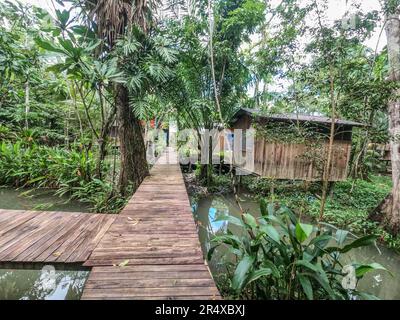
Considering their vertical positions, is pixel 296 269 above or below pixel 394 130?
below

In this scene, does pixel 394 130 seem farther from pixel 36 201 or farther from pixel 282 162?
pixel 36 201

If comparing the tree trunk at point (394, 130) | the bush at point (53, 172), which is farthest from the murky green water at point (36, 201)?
the tree trunk at point (394, 130)

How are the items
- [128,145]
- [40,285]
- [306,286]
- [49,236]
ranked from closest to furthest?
[306,286] < [49,236] < [40,285] < [128,145]

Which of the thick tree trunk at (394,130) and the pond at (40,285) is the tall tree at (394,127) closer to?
the thick tree trunk at (394,130)

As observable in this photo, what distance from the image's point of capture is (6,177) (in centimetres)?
601

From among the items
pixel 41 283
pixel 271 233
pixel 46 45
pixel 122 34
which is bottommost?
pixel 41 283

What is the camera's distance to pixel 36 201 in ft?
17.1

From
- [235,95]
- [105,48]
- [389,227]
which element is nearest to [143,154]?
[105,48]

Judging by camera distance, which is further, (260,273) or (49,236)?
(49,236)

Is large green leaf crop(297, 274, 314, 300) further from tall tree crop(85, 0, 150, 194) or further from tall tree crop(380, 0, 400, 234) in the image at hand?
tall tree crop(380, 0, 400, 234)

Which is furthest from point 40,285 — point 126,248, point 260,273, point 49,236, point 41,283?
point 260,273

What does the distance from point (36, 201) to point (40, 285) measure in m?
3.17

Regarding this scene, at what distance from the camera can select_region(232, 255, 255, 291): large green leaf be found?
65.0 inches
